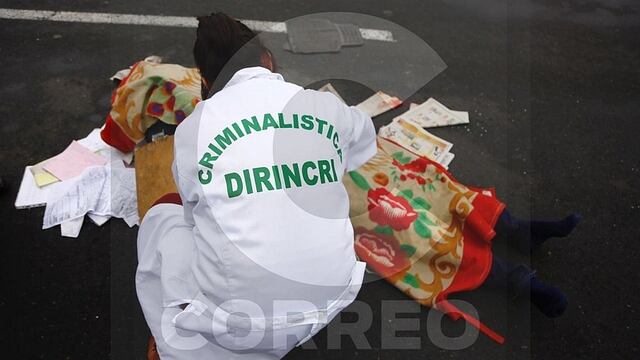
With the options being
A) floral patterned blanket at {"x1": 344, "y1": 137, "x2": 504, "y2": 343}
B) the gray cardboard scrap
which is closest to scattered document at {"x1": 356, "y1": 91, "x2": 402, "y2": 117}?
the gray cardboard scrap

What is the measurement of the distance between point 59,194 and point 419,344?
200cm

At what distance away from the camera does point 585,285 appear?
2.72 metres

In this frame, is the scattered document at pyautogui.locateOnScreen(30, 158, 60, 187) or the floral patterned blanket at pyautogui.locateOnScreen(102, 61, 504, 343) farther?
the scattered document at pyautogui.locateOnScreen(30, 158, 60, 187)

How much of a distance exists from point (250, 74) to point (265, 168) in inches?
16.2

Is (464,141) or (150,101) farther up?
(150,101)

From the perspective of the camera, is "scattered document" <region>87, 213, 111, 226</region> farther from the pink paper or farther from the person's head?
the person's head

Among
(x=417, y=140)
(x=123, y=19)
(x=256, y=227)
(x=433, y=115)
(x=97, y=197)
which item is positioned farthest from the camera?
(x=123, y=19)

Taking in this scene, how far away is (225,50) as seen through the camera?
191cm

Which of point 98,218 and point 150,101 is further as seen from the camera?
point 150,101

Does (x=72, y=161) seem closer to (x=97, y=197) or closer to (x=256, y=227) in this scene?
(x=97, y=197)

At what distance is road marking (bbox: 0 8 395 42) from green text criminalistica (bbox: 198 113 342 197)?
257 centimetres

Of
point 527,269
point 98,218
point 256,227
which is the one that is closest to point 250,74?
point 256,227

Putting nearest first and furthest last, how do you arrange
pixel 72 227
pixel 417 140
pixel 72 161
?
pixel 72 227 → pixel 72 161 → pixel 417 140

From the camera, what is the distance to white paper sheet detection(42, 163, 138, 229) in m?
2.77
